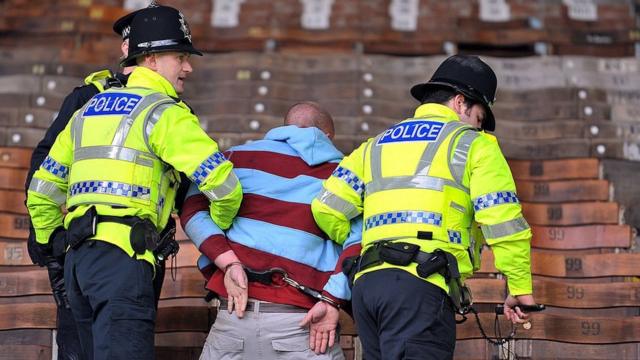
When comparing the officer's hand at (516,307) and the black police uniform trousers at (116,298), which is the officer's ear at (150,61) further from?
the officer's hand at (516,307)

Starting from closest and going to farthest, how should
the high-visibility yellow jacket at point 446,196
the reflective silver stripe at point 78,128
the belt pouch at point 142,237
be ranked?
the high-visibility yellow jacket at point 446,196 → the belt pouch at point 142,237 → the reflective silver stripe at point 78,128

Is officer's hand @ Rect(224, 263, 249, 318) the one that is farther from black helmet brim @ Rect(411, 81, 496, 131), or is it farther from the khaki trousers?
black helmet brim @ Rect(411, 81, 496, 131)

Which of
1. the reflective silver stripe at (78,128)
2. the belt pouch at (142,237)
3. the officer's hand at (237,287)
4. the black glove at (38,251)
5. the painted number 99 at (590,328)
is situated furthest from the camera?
the painted number 99 at (590,328)

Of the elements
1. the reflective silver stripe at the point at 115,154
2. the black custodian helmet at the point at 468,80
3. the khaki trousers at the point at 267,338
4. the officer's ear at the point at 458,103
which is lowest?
the khaki trousers at the point at 267,338

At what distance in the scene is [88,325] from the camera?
5.40m

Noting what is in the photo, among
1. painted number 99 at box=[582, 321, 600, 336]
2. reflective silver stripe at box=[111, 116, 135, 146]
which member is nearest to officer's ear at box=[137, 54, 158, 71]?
reflective silver stripe at box=[111, 116, 135, 146]

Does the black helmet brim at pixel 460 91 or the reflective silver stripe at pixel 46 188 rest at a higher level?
the black helmet brim at pixel 460 91

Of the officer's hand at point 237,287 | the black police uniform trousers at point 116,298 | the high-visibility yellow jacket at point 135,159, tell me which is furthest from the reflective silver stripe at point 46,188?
the officer's hand at point 237,287

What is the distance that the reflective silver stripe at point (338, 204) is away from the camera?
5512 mm

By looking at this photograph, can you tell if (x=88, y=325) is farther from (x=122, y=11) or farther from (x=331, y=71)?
(x=122, y=11)

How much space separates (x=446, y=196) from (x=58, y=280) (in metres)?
1.91

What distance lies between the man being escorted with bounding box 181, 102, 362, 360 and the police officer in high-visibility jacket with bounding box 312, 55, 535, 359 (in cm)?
41

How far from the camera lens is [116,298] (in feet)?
16.8

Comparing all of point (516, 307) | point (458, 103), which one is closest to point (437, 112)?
point (458, 103)
